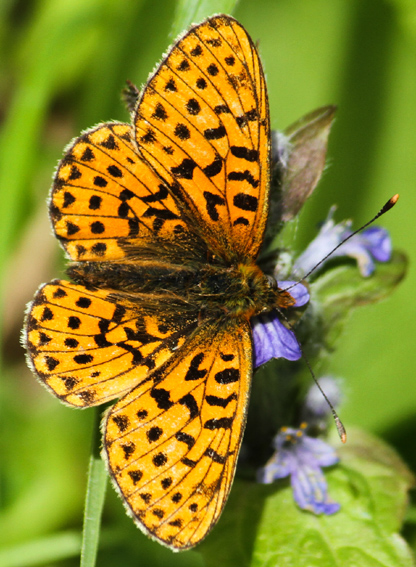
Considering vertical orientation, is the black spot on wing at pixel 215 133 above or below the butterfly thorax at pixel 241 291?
above

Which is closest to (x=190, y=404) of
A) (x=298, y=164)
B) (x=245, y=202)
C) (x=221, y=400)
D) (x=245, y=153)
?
(x=221, y=400)

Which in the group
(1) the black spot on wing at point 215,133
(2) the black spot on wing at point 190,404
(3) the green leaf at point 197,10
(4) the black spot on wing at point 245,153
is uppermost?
(3) the green leaf at point 197,10

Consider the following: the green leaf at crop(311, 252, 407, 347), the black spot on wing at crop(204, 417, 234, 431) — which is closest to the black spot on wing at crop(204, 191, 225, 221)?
the green leaf at crop(311, 252, 407, 347)

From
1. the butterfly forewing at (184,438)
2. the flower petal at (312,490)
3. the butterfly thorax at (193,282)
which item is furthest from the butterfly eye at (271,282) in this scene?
the flower petal at (312,490)

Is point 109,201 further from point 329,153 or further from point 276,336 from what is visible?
point 329,153

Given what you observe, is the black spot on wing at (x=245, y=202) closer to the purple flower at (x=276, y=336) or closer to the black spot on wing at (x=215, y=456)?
the purple flower at (x=276, y=336)
